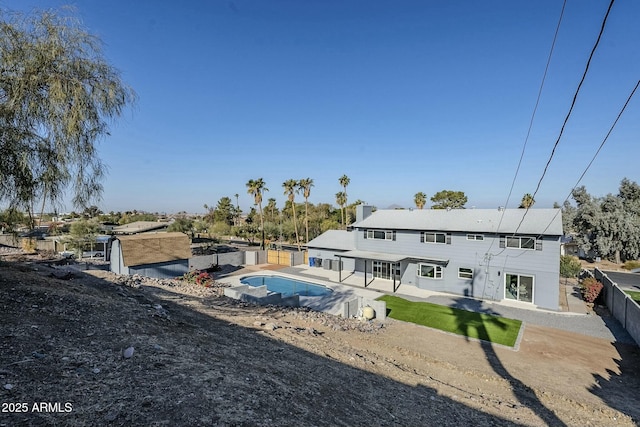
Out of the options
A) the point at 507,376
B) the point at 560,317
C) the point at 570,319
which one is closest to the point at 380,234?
the point at 560,317

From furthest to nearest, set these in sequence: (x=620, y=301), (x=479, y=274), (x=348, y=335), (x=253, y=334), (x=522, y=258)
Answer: (x=479, y=274) → (x=522, y=258) → (x=620, y=301) → (x=348, y=335) → (x=253, y=334)

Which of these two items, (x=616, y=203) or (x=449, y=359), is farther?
(x=616, y=203)

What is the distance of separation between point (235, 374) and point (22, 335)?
156 inches

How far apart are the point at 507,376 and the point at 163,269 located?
2123 centimetres

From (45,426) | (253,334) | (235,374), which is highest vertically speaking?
(45,426)

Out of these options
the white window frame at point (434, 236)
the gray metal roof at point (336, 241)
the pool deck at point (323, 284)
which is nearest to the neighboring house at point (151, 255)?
the pool deck at point (323, 284)

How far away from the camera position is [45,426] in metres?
3.54

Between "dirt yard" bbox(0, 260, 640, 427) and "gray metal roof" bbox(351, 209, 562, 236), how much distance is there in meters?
6.86

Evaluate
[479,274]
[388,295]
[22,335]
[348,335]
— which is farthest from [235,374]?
[479,274]


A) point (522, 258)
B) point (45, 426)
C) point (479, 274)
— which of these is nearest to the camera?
point (45, 426)

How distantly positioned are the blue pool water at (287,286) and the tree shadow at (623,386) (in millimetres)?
14530

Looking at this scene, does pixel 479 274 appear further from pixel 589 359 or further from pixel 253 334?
pixel 253 334

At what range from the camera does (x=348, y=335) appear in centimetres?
1266

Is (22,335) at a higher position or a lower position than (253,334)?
higher
